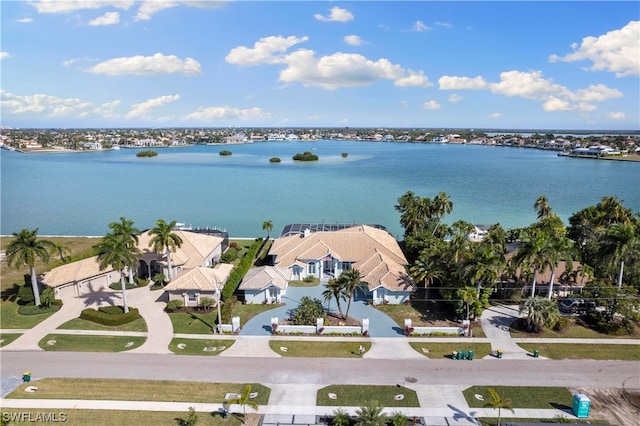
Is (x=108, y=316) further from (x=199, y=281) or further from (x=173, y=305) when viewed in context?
(x=199, y=281)

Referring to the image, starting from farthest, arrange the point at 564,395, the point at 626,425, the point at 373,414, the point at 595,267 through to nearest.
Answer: the point at 595,267 < the point at 564,395 < the point at 626,425 < the point at 373,414

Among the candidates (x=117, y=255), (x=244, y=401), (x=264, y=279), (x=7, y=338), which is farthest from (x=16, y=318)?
(x=244, y=401)

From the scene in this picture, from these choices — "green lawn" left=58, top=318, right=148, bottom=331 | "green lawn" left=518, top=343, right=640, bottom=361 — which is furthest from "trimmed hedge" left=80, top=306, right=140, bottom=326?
"green lawn" left=518, top=343, right=640, bottom=361

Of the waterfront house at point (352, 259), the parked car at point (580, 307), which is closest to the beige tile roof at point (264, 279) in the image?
the waterfront house at point (352, 259)

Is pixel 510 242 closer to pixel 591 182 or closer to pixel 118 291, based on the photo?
pixel 118 291

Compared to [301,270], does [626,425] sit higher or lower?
lower

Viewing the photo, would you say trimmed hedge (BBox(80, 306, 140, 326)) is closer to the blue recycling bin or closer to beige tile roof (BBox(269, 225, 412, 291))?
beige tile roof (BBox(269, 225, 412, 291))

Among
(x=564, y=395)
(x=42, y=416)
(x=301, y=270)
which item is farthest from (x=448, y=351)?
(x=42, y=416)

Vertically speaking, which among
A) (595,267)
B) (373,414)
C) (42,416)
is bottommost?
(42,416)
